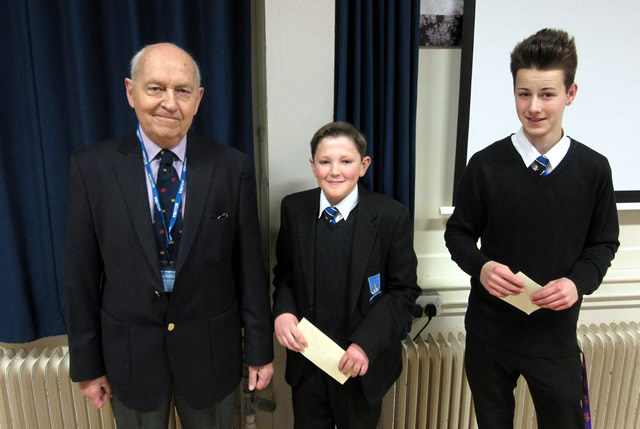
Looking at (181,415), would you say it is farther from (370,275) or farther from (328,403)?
(370,275)

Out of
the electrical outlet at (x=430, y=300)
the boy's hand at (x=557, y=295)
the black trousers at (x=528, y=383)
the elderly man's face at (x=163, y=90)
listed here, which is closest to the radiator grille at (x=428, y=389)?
the electrical outlet at (x=430, y=300)

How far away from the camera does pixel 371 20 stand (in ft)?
5.71

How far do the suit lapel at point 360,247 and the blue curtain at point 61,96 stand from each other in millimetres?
661

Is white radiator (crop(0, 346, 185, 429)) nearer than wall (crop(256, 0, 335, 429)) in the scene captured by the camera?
No

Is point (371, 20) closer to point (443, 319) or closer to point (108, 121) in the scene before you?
point (108, 121)

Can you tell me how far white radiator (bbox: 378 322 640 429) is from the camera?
2.02 meters

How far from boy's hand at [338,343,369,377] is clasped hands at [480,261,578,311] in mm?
439

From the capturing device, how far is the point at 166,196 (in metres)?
1.29

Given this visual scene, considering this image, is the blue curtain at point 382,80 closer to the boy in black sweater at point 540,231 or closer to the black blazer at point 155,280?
the boy in black sweater at point 540,231

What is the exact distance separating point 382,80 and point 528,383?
3.93ft

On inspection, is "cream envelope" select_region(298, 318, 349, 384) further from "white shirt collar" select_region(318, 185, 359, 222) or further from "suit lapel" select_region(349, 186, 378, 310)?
"white shirt collar" select_region(318, 185, 359, 222)

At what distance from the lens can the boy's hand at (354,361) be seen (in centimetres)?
140

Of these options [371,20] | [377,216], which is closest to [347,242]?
[377,216]

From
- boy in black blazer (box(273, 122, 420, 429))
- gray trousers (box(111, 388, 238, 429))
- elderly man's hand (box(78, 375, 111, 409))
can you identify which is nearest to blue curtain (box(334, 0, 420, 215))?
boy in black blazer (box(273, 122, 420, 429))
